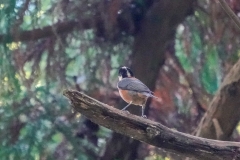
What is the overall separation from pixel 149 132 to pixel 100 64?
1.76m

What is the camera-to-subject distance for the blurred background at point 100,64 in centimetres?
351

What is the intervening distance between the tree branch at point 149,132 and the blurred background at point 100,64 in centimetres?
122

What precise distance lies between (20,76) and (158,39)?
3.37 ft

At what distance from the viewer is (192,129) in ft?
13.1

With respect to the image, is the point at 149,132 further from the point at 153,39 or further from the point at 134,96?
the point at 153,39

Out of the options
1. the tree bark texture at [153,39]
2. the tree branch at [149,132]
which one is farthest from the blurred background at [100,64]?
the tree branch at [149,132]

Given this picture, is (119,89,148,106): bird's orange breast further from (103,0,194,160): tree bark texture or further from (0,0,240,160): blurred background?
(103,0,194,160): tree bark texture

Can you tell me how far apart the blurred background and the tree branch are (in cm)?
122

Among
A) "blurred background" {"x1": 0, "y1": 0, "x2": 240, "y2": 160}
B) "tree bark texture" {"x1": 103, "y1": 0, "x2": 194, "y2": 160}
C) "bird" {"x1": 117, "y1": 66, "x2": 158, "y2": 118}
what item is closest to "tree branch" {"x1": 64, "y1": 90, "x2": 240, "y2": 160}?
"bird" {"x1": 117, "y1": 66, "x2": 158, "y2": 118}

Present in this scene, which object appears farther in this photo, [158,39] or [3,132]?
[158,39]

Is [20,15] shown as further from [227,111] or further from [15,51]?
[227,111]

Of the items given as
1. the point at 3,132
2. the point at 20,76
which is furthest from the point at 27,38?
the point at 3,132

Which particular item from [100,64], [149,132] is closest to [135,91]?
[149,132]

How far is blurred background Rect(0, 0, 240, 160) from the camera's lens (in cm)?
351
